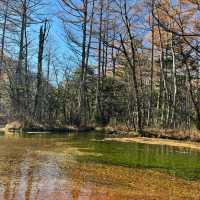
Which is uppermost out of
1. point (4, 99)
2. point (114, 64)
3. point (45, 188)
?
point (114, 64)

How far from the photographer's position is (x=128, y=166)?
40.2 ft

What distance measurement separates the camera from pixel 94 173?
10.7 meters

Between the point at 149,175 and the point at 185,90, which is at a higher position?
the point at 185,90

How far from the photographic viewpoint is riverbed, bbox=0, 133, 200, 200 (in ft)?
27.5

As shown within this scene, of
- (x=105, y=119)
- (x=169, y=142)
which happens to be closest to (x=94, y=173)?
(x=169, y=142)

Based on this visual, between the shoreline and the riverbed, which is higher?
the shoreline

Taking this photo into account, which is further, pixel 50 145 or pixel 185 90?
pixel 185 90

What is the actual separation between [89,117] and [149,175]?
21.3 meters

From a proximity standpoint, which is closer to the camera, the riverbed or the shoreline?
the riverbed

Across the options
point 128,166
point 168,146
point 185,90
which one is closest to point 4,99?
point 185,90

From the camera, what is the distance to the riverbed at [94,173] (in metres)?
8.38

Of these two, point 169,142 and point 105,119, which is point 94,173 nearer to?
point 169,142

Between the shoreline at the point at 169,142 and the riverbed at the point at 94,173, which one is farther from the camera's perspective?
the shoreline at the point at 169,142

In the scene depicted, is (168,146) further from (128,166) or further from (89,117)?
(89,117)
